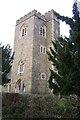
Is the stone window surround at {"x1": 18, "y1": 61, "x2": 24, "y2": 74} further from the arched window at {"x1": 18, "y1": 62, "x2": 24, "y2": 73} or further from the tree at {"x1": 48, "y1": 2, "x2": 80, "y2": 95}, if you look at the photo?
the tree at {"x1": 48, "y1": 2, "x2": 80, "y2": 95}

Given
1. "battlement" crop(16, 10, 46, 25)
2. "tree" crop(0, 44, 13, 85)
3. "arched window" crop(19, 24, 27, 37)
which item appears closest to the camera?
"tree" crop(0, 44, 13, 85)

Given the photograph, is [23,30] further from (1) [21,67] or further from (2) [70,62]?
(2) [70,62]

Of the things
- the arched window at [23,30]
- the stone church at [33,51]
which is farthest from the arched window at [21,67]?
the arched window at [23,30]

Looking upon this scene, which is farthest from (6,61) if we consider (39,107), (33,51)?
(33,51)

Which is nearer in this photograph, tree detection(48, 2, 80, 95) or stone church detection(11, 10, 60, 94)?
tree detection(48, 2, 80, 95)

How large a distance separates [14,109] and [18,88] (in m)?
13.6

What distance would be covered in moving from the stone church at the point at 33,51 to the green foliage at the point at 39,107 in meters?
8.79

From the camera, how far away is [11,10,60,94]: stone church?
30797 millimetres

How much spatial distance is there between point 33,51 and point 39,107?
40.5ft

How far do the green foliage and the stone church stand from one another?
28.8ft

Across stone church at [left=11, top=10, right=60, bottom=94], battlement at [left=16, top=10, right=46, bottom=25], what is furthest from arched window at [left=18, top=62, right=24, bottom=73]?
battlement at [left=16, top=10, right=46, bottom=25]

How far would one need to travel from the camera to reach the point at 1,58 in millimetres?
19250

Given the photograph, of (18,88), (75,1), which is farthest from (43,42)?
(75,1)

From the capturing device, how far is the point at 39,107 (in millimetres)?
20156
